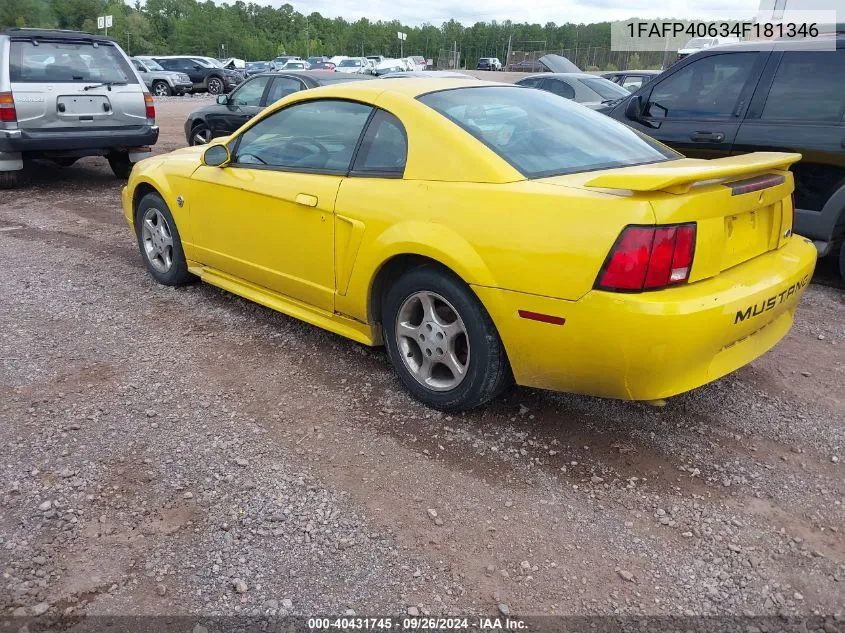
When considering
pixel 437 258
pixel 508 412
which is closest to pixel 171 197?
pixel 437 258

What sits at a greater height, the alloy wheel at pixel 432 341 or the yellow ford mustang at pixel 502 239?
the yellow ford mustang at pixel 502 239

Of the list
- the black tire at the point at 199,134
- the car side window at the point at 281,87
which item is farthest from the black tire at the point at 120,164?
the car side window at the point at 281,87

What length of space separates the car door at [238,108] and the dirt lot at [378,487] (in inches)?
243

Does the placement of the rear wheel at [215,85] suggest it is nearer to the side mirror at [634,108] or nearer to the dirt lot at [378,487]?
the side mirror at [634,108]

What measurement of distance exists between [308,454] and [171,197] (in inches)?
97.7

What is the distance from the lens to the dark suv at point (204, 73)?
99.5 feet

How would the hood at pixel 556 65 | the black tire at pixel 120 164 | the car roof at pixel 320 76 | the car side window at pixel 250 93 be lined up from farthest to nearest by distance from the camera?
the hood at pixel 556 65 < the car side window at pixel 250 93 < the black tire at pixel 120 164 < the car roof at pixel 320 76

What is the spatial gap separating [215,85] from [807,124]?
2917 centimetres

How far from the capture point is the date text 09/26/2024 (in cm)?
215

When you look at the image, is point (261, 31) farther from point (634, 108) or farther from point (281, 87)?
point (634, 108)

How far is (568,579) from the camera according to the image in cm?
233

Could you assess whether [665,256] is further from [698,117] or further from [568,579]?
[698,117]

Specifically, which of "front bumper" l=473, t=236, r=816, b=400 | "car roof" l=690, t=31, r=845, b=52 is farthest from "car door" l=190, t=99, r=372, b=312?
"car roof" l=690, t=31, r=845, b=52

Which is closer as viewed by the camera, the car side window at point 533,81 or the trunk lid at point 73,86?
the trunk lid at point 73,86
